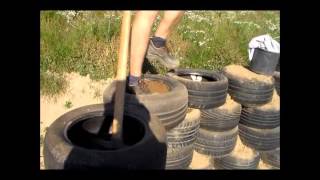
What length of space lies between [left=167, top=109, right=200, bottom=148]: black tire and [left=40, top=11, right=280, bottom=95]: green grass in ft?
5.97

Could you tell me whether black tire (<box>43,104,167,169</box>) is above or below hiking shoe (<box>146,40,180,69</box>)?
below

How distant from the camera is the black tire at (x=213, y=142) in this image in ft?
16.5

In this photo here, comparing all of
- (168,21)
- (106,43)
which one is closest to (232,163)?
(168,21)

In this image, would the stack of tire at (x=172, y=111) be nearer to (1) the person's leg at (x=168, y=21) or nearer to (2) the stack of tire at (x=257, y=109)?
(1) the person's leg at (x=168, y=21)

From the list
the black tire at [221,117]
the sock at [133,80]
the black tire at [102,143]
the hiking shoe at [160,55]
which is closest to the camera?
the black tire at [102,143]

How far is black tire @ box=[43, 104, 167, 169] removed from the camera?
87.1 inches

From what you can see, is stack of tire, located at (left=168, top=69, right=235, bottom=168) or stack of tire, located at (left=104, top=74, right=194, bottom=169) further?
stack of tire, located at (left=168, top=69, right=235, bottom=168)

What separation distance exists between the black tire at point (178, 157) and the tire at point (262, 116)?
1156 millimetres

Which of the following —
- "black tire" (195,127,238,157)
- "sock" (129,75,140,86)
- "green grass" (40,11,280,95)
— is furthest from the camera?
"green grass" (40,11,280,95)

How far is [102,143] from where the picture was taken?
2.74 meters

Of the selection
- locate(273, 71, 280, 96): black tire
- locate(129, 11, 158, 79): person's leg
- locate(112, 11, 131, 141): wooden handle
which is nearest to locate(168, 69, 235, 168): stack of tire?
locate(273, 71, 280, 96): black tire

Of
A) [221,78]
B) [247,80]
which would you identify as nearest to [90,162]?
[221,78]

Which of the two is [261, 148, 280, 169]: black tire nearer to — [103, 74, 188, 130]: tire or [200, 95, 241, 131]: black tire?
[200, 95, 241, 131]: black tire

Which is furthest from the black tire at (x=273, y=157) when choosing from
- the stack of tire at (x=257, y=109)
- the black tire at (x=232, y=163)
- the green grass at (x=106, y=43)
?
the green grass at (x=106, y=43)
